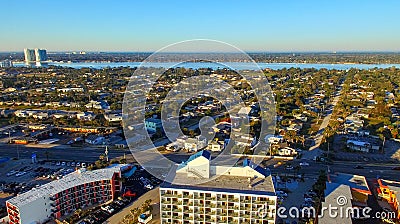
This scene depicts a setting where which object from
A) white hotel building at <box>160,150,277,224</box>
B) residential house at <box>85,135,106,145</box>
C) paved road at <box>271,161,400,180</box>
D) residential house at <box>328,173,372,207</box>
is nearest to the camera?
white hotel building at <box>160,150,277,224</box>

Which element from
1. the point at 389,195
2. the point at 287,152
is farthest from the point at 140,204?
the point at 389,195

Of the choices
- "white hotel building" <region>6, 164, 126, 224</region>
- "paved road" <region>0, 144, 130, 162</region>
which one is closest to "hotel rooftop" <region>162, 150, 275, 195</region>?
"white hotel building" <region>6, 164, 126, 224</region>

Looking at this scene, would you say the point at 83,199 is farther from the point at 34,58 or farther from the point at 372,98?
the point at 34,58

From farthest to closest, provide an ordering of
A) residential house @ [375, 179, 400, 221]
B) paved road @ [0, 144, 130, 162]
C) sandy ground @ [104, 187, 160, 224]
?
paved road @ [0, 144, 130, 162], residential house @ [375, 179, 400, 221], sandy ground @ [104, 187, 160, 224]

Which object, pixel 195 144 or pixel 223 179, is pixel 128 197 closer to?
pixel 223 179

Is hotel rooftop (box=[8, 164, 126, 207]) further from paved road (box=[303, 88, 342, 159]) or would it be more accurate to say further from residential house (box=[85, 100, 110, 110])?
residential house (box=[85, 100, 110, 110])
